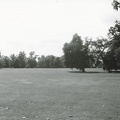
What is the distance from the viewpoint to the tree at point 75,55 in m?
91.9

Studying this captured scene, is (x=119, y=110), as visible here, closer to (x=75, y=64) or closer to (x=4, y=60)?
(x=75, y=64)

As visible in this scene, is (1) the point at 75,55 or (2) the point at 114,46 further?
(1) the point at 75,55

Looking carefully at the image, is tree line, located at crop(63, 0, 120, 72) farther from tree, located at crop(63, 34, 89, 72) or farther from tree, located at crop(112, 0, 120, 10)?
tree, located at crop(112, 0, 120, 10)

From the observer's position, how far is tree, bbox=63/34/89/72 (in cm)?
9188

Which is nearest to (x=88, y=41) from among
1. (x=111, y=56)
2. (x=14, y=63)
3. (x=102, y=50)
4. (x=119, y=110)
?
(x=102, y=50)

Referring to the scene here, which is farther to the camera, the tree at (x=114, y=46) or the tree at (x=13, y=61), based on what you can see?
the tree at (x=13, y=61)

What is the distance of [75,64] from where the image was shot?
91938 millimetres

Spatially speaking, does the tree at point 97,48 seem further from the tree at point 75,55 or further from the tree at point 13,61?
the tree at point 13,61

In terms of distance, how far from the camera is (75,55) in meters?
92.4

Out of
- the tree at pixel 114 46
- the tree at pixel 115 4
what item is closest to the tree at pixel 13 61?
the tree at pixel 114 46

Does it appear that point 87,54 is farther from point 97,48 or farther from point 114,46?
point 114,46

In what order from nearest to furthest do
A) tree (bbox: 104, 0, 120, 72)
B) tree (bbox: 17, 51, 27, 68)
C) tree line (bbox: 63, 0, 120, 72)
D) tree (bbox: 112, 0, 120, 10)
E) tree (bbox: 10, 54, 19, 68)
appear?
tree (bbox: 112, 0, 120, 10) → tree (bbox: 104, 0, 120, 72) → tree line (bbox: 63, 0, 120, 72) → tree (bbox: 10, 54, 19, 68) → tree (bbox: 17, 51, 27, 68)

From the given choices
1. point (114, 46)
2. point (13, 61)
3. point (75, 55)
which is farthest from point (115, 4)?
point (13, 61)

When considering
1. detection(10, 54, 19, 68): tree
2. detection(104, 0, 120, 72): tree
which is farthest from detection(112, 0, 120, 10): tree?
detection(10, 54, 19, 68): tree
